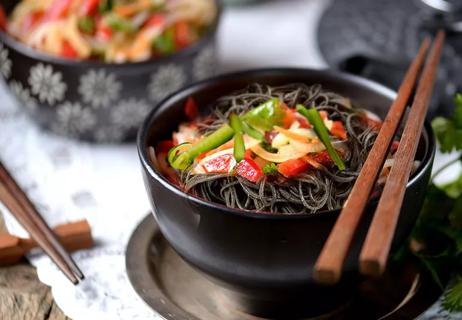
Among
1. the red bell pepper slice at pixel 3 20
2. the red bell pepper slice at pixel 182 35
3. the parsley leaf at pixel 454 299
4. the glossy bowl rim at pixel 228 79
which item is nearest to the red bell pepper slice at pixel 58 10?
the red bell pepper slice at pixel 3 20

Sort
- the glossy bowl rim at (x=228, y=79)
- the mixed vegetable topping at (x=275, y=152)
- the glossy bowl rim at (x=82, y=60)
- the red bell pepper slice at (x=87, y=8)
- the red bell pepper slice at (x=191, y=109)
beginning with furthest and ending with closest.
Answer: the red bell pepper slice at (x=87, y=8), the glossy bowl rim at (x=82, y=60), the red bell pepper slice at (x=191, y=109), the mixed vegetable topping at (x=275, y=152), the glossy bowl rim at (x=228, y=79)

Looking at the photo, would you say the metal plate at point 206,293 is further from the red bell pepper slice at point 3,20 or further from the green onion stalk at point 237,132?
the red bell pepper slice at point 3,20

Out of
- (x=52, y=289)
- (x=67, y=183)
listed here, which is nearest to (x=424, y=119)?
(x=52, y=289)

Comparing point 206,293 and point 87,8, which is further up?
point 87,8

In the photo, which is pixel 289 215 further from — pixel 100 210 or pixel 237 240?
pixel 100 210

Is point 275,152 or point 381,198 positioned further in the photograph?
point 275,152

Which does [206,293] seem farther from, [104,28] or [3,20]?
[3,20]

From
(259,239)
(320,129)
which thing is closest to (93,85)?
(320,129)
